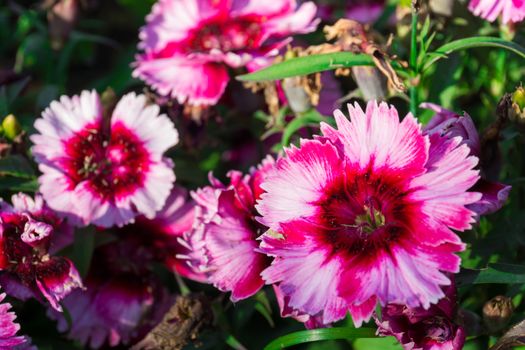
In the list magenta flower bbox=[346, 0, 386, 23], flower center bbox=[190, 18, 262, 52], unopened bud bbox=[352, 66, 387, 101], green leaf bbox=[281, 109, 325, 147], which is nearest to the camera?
unopened bud bbox=[352, 66, 387, 101]

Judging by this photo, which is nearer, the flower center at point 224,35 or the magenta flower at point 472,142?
the magenta flower at point 472,142

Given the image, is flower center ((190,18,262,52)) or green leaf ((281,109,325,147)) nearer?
green leaf ((281,109,325,147))

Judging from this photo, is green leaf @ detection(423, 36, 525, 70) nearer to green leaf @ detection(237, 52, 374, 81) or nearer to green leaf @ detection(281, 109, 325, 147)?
green leaf @ detection(237, 52, 374, 81)

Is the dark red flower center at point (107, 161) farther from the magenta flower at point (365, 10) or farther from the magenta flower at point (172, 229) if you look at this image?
the magenta flower at point (365, 10)

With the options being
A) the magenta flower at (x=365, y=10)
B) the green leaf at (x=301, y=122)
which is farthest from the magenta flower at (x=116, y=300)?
the magenta flower at (x=365, y=10)

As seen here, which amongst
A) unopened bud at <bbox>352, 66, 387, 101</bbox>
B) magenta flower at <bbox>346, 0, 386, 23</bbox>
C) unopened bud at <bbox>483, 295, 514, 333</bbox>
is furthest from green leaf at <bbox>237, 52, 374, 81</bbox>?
magenta flower at <bbox>346, 0, 386, 23</bbox>

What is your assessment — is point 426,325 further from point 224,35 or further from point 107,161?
point 224,35
